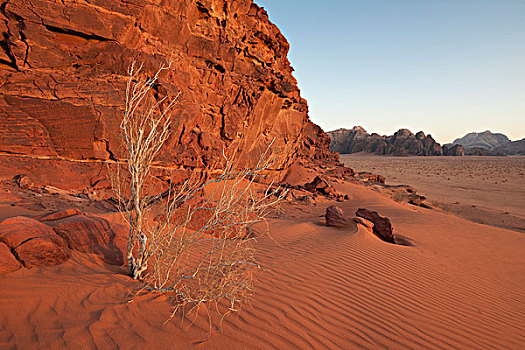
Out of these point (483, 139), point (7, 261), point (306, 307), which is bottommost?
point (306, 307)

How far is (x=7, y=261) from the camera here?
2.67 metres

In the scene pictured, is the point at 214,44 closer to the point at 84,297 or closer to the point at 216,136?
the point at 216,136

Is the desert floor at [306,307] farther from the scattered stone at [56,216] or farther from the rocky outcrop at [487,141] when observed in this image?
the rocky outcrop at [487,141]

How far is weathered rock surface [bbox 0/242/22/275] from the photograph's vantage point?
8.61 feet

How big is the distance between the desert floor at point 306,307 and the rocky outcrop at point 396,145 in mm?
73741

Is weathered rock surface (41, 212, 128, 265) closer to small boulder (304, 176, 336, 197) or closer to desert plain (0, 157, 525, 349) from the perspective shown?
desert plain (0, 157, 525, 349)

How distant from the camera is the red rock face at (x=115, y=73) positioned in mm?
6656

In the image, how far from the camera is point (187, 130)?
31.3 feet

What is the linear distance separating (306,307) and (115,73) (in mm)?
8295

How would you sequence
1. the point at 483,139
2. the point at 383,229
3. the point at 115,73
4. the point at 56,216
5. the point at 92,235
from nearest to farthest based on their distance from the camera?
1. the point at 92,235
2. the point at 56,216
3. the point at 383,229
4. the point at 115,73
5. the point at 483,139

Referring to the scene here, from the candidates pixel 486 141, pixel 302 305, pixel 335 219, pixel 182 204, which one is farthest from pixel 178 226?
pixel 486 141

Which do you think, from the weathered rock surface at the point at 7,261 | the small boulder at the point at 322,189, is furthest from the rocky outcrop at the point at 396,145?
the weathered rock surface at the point at 7,261

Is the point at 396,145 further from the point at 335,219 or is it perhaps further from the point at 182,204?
the point at 182,204

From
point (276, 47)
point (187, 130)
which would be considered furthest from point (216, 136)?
point (276, 47)
